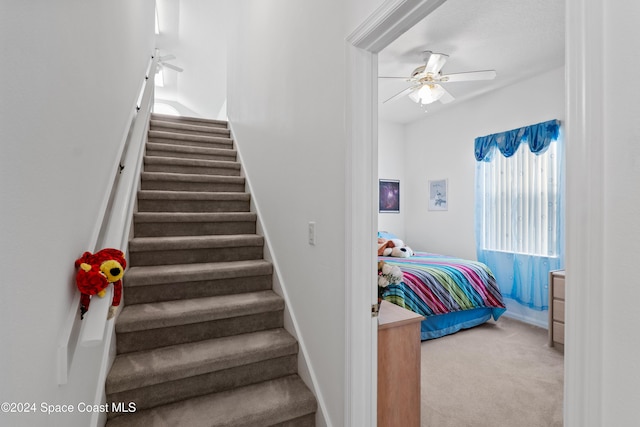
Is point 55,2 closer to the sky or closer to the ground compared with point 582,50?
closer to the sky

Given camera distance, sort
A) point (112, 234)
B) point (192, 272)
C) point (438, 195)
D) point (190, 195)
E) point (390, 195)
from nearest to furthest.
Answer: point (112, 234) → point (192, 272) → point (190, 195) → point (438, 195) → point (390, 195)

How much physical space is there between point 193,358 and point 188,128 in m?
2.89

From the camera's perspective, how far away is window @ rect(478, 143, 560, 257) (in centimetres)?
362

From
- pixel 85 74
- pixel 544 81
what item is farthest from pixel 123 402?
pixel 544 81

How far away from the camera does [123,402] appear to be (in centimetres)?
152

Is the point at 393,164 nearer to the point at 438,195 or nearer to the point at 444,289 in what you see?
the point at 438,195

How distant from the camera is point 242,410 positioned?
1.55 metres

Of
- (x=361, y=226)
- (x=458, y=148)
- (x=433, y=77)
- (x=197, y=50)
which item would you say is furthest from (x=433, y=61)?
(x=197, y=50)

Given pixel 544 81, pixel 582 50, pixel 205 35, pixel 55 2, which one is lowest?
pixel 582 50

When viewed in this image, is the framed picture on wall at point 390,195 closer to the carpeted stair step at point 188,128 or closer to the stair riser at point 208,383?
the carpeted stair step at point 188,128

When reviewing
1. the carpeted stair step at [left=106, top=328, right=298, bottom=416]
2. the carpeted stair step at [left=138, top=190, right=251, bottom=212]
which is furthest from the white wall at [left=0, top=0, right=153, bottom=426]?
the carpeted stair step at [left=138, top=190, right=251, bottom=212]

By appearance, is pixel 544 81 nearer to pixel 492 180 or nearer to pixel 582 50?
pixel 492 180

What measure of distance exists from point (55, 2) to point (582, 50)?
1370mm

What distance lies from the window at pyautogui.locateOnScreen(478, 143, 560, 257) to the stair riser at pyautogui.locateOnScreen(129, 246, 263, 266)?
3342 mm
